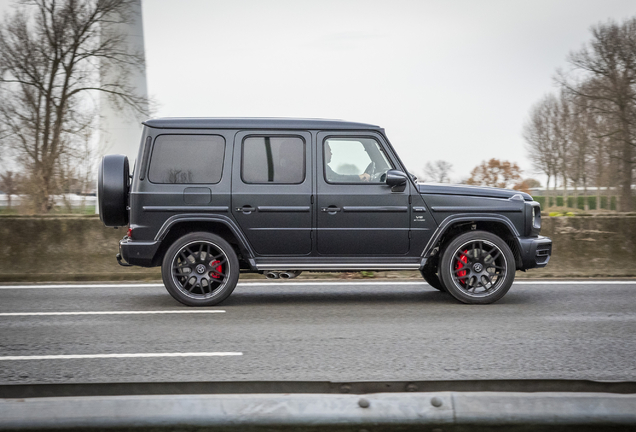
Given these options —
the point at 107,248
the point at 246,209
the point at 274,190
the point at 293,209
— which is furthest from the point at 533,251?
the point at 107,248

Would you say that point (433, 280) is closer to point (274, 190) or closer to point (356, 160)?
point (356, 160)

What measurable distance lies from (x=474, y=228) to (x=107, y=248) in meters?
5.68

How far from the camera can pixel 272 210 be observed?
7699 mm

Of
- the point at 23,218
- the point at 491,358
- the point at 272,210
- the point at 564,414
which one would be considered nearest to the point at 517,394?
the point at 564,414

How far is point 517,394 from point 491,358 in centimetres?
200

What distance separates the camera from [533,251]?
775cm

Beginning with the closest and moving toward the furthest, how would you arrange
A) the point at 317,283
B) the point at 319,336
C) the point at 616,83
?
1. the point at 319,336
2. the point at 317,283
3. the point at 616,83

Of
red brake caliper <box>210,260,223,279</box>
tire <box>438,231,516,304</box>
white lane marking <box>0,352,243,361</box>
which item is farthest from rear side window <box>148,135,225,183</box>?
white lane marking <box>0,352,243,361</box>

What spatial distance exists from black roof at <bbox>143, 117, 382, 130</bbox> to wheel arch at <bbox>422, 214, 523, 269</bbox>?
1353mm

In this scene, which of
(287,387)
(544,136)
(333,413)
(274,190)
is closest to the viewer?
(333,413)

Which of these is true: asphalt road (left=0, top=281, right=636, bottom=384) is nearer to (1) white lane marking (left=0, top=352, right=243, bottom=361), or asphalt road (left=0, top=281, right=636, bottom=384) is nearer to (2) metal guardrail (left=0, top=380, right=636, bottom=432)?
(1) white lane marking (left=0, top=352, right=243, bottom=361)

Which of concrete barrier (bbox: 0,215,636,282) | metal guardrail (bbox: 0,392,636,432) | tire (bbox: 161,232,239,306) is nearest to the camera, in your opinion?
metal guardrail (bbox: 0,392,636,432)

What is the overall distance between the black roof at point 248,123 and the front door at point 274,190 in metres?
0.09

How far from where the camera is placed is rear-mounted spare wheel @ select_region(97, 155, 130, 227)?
7758 millimetres
